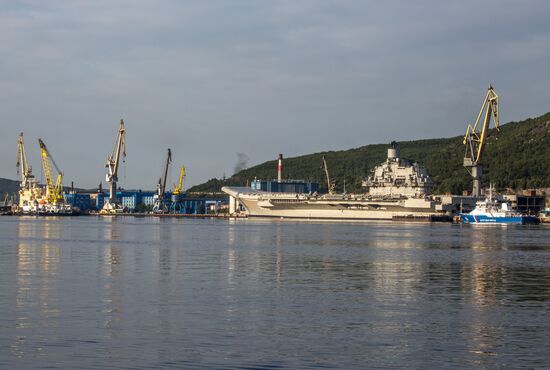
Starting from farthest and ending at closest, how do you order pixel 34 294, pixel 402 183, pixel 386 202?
1. pixel 402 183
2. pixel 386 202
3. pixel 34 294

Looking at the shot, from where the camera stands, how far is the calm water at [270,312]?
92.6ft

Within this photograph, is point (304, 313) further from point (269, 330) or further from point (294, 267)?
point (294, 267)

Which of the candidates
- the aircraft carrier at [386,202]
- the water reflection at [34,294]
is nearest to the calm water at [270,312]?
the water reflection at [34,294]

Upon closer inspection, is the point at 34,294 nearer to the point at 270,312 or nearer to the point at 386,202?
the point at 270,312

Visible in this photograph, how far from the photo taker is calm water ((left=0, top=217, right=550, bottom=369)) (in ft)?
92.6

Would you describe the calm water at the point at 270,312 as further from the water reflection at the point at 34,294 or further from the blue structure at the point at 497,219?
the blue structure at the point at 497,219

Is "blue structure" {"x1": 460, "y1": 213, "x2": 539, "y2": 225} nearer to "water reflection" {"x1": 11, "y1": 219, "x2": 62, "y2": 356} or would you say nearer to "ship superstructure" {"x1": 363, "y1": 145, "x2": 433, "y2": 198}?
"ship superstructure" {"x1": 363, "y1": 145, "x2": 433, "y2": 198}

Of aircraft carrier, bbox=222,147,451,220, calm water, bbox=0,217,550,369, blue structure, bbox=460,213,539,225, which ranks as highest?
aircraft carrier, bbox=222,147,451,220

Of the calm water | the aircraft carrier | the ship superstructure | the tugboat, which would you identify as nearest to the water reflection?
the calm water

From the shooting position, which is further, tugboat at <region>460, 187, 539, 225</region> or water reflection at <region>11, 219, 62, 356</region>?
tugboat at <region>460, 187, 539, 225</region>

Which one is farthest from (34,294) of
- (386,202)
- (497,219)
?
(386,202)

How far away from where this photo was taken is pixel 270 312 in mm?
36969

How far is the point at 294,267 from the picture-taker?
5853 cm

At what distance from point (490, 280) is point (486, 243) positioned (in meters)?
44.8
